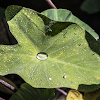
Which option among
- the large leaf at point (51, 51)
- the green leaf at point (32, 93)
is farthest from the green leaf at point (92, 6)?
the green leaf at point (32, 93)

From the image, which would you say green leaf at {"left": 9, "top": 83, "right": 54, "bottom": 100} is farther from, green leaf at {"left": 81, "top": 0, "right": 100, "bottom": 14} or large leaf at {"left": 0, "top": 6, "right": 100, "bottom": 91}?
green leaf at {"left": 81, "top": 0, "right": 100, "bottom": 14}

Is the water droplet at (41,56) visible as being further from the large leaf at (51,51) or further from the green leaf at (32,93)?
the green leaf at (32,93)

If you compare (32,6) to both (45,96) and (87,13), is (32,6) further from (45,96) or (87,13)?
(45,96)

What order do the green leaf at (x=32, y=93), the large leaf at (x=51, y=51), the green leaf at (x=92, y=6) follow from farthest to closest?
the green leaf at (x=92, y=6)
the green leaf at (x=32, y=93)
the large leaf at (x=51, y=51)

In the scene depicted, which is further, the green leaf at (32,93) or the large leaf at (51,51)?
the green leaf at (32,93)

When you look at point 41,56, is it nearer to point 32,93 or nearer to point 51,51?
point 51,51

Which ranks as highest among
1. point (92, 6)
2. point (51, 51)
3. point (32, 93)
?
point (51, 51)

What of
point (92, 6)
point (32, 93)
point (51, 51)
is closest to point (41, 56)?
point (51, 51)

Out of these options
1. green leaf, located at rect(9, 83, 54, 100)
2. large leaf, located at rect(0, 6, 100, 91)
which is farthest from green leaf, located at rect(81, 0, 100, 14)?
green leaf, located at rect(9, 83, 54, 100)
